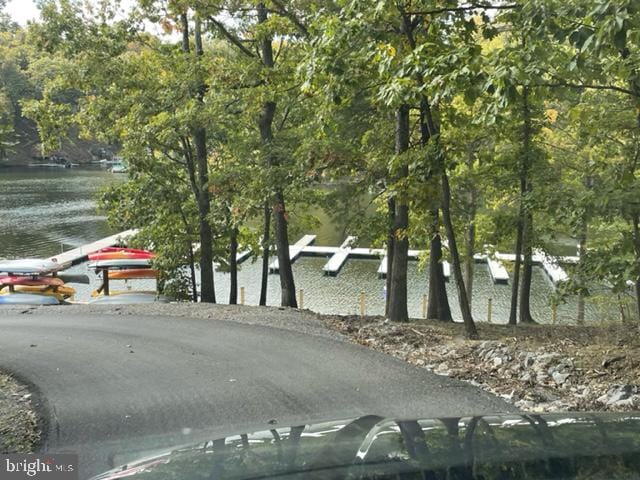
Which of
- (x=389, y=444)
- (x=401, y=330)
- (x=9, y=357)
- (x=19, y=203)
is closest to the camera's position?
(x=389, y=444)

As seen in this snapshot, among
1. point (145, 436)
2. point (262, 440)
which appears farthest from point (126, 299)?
point (262, 440)

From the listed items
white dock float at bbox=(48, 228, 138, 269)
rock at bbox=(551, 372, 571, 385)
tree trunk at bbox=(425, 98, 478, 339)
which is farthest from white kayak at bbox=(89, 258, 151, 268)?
rock at bbox=(551, 372, 571, 385)

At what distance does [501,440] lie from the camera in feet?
8.17

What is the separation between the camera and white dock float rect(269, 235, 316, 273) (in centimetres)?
3253

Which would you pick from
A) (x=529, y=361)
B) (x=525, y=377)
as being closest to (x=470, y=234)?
(x=529, y=361)

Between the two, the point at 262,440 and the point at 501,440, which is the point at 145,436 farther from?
the point at 501,440

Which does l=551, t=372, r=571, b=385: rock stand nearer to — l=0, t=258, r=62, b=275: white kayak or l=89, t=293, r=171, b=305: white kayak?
l=89, t=293, r=171, b=305: white kayak

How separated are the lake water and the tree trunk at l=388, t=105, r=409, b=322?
3.80 meters

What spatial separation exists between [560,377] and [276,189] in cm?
869

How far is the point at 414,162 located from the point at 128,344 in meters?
5.00

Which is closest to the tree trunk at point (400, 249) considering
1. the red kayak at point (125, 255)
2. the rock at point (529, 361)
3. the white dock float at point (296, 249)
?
the rock at point (529, 361)

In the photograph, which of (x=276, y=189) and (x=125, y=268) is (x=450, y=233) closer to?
(x=276, y=189)

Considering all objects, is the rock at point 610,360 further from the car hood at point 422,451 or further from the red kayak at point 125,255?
the red kayak at point 125,255

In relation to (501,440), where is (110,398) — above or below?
below
